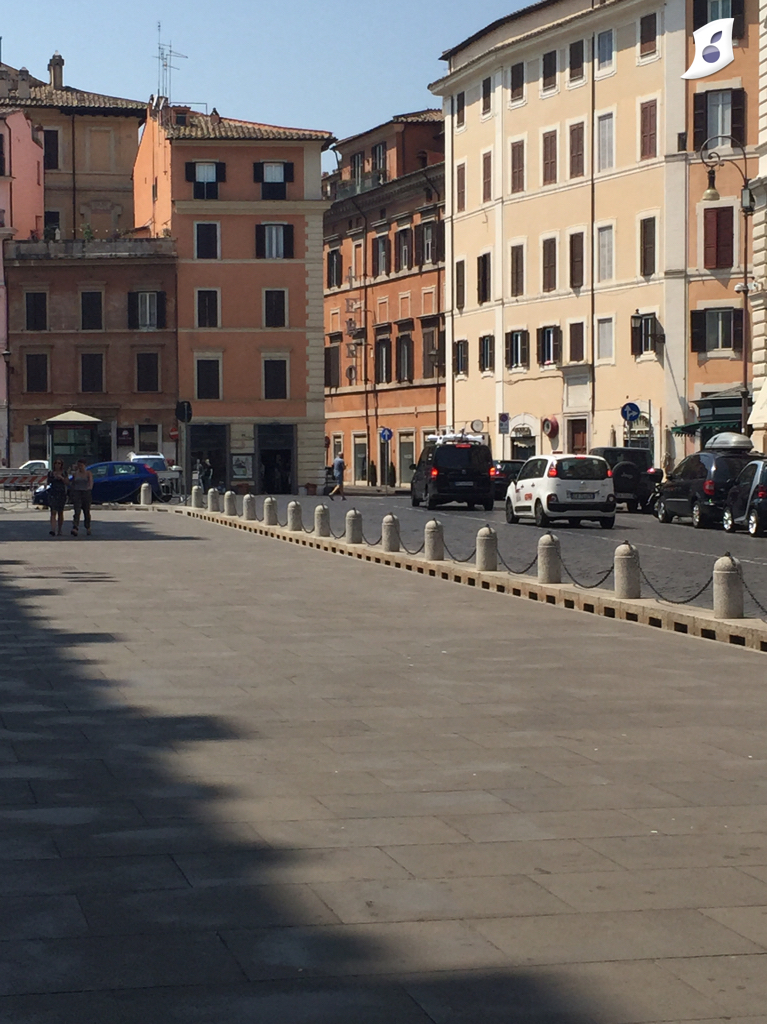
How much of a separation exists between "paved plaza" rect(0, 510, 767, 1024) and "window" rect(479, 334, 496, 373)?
169ft

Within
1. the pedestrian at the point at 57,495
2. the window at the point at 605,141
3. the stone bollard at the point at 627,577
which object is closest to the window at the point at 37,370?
the window at the point at 605,141

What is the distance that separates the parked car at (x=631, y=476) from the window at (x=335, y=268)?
38746 millimetres

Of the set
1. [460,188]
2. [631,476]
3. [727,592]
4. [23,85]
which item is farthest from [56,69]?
[727,592]

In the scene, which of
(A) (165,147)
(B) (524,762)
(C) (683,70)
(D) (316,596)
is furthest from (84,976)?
(A) (165,147)

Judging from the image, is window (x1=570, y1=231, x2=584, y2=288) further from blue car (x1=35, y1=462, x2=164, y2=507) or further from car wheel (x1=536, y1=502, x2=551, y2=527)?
car wheel (x1=536, y1=502, x2=551, y2=527)

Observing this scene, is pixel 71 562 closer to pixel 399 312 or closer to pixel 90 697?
pixel 90 697

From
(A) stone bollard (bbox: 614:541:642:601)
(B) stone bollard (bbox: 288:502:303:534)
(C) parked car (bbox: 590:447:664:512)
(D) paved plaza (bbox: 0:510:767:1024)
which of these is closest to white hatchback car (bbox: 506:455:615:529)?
(B) stone bollard (bbox: 288:502:303:534)

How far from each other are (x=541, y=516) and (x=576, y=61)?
28.3 metres

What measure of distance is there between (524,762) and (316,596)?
38.1ft

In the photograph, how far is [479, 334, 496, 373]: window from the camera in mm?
67500

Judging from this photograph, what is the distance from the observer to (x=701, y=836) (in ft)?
25.5

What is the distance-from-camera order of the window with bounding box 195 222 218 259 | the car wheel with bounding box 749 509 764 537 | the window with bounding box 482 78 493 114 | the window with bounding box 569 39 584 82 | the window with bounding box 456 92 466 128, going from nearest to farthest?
the car wheel with bounding box 749 509 764 537, the window with bounding box 569 39 584 82, the window with bounding box 482 78 493 114, the window with bounding box 456 92 466 128, the window with bounding box 195 222 218 259

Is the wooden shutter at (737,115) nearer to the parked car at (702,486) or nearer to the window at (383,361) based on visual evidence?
the parked car at (702,486)

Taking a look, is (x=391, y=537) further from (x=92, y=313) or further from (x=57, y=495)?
(x=92, y=313)
